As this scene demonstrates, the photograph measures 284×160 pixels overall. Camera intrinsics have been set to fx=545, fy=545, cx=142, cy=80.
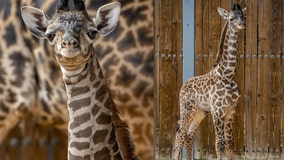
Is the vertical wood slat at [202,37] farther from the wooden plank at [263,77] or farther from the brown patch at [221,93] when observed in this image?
the brown patch at [221,93]

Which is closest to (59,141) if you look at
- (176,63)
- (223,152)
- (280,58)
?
(223,152)

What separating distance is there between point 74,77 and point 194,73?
2337 millimetres

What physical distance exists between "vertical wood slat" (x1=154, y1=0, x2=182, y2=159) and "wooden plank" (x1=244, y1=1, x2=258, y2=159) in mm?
409

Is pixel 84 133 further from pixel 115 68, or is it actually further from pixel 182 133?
pixel 182 133

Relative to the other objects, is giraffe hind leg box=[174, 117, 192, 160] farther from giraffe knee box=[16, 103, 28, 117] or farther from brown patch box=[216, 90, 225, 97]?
giraffe knee box=[16, 103, 28, 117]

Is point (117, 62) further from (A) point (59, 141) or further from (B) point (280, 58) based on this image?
(B) point (280, 58)

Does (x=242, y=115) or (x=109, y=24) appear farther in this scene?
(x=242, y=115)

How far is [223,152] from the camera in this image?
273 cm

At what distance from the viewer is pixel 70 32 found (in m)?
0.96

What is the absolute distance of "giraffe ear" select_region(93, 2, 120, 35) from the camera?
3.50ft

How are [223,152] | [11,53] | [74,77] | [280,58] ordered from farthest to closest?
[280,58] < [223,152] < [11,53] < [74,77]

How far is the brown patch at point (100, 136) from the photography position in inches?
41.7

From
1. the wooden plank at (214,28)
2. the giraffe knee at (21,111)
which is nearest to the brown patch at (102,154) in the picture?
the giraffe knee at (21,111)

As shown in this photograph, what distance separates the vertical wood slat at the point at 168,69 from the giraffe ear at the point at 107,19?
7.08ft
